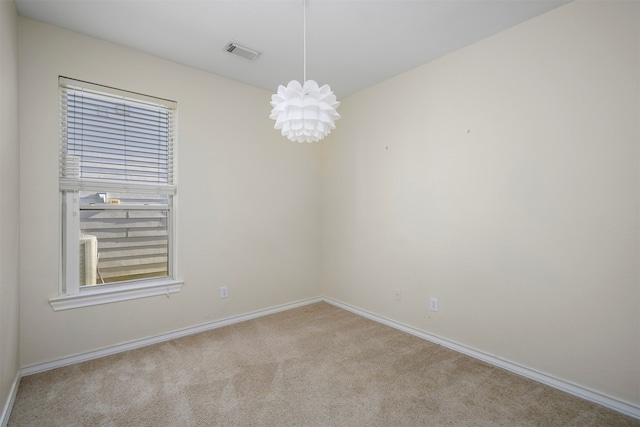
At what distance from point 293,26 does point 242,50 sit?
0.56 meters

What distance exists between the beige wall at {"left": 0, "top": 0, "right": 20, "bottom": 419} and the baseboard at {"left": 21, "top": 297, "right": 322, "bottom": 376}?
0.17 m

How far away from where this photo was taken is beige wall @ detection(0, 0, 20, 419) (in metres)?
1.66

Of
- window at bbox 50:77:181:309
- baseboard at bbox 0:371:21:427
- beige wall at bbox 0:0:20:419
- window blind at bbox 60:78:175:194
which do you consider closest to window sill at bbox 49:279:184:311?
window at bbox 50:77:181:309

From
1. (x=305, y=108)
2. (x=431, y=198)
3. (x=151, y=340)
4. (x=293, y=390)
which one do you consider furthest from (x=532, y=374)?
(x=151, y=340)

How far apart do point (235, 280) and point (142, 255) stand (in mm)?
913

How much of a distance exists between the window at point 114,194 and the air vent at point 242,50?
77cm

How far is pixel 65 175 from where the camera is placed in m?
2.35

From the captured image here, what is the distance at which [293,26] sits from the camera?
2246mm

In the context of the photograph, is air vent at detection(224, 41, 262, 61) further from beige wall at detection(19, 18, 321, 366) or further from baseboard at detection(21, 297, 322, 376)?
baseboard at detection(21, 297, 322, 376)

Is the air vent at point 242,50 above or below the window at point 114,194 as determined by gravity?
above

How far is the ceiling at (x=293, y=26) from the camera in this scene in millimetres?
2021

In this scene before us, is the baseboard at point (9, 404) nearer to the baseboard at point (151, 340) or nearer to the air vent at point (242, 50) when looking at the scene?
the baseboard at point (151, 340)

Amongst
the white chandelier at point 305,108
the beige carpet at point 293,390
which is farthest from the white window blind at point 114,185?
the white chandelier at point 305,108

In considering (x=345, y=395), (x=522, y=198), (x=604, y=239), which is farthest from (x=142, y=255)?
(x=604, y=239)
